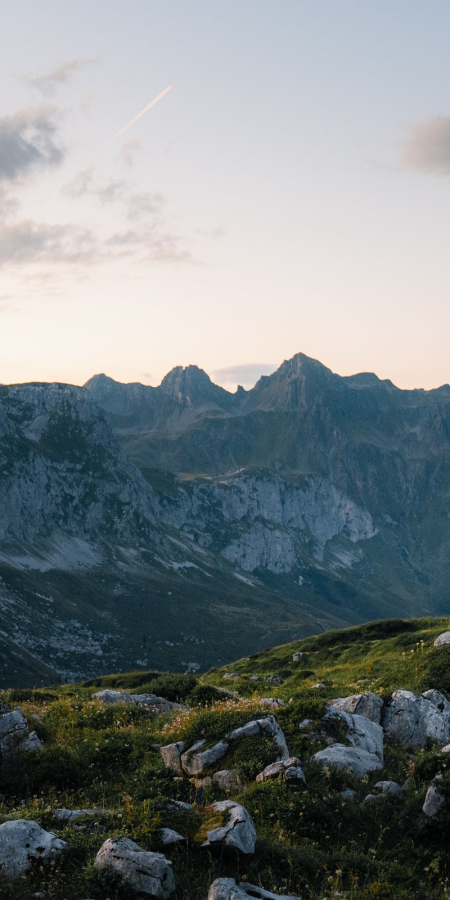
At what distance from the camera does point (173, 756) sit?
1994 centimetres

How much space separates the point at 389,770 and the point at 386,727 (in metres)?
4.50

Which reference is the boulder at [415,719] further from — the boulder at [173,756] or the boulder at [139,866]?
the boulder at [139,866]

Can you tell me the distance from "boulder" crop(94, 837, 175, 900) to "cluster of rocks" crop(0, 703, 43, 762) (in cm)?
834

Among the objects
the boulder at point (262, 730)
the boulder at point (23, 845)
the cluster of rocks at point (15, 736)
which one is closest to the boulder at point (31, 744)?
the cluster of rocks at point (15, 736)

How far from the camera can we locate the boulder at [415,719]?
2577 centimetres

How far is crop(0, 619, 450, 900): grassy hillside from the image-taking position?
1406cm

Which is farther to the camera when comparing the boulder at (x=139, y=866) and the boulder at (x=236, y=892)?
the boulder at (x=139, y=866)

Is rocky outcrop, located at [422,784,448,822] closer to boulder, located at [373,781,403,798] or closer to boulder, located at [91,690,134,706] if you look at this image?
boulder, located at [373,781,403,798]

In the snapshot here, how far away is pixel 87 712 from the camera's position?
87.2 feet

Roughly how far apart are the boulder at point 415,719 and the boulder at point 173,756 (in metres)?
10.1

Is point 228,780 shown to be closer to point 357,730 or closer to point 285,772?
point 285,772

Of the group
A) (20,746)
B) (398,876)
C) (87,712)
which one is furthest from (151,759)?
(398,876)

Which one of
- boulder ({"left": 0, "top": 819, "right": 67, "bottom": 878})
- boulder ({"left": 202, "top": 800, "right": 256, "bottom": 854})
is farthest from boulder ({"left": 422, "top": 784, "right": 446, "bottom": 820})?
boulder ({"left": 0, "top": 819, "right": 67, "bottom": 878})

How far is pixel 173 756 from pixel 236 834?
19.1ft
